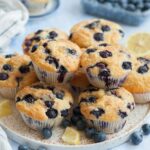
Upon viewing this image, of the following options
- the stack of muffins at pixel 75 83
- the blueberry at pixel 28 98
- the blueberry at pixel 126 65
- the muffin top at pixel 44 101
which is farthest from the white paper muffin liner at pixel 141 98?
the blueberry at pixel 28 98

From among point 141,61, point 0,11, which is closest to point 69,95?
point 141,61

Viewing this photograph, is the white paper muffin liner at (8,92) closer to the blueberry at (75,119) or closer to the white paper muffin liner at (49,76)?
the white paper muffin liner at (49,76)

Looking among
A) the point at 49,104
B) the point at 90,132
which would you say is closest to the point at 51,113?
the point at 49,104

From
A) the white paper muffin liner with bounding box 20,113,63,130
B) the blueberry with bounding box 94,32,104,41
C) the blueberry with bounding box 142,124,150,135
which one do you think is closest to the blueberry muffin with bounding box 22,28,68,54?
the blueberry with bounding box 94,32,104,41

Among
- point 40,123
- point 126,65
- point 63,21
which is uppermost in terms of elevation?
point 126,65

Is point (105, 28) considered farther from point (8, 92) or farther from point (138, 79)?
point (8, 92)

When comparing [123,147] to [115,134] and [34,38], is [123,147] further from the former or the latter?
[34,38]
